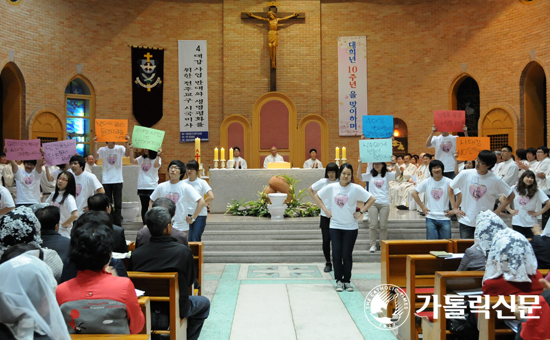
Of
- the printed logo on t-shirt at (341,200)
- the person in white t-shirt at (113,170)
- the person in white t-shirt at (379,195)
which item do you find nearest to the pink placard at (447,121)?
the person in white t-shirt at (379,195)

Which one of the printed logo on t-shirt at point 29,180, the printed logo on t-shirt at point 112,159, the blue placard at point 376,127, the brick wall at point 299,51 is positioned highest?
the brick wall at point 299,51

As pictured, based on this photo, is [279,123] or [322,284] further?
[279,123]

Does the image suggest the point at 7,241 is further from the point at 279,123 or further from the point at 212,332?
the point at 279,123

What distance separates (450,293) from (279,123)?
505 inches

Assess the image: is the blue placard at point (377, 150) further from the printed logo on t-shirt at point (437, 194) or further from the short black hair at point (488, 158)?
the short black hair at point (488, 158)

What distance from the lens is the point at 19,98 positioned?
13.8 meters

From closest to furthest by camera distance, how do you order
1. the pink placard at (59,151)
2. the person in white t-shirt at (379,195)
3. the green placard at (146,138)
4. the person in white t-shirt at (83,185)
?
Result: 1. the person in white t-shirt at (83,185)
2. the pink placard at (59,151)
3. the green placard at (146,138)
4. the person in white t-shirt at (379,195)

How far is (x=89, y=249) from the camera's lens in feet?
8.96

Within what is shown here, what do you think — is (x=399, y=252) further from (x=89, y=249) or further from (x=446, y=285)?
(x=89, y=249)

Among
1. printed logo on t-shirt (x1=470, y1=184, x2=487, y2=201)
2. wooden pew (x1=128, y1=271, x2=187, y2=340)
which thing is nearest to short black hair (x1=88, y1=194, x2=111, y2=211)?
wooden pew (x1=128, y1=271, x2=187, y2=340)

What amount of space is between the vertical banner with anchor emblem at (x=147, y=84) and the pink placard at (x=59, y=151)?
Result: 342 inches

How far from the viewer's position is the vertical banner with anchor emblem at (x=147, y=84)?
1602cm

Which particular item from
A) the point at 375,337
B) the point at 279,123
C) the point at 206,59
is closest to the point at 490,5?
the point at 279,123

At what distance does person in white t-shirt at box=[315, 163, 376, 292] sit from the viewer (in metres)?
6.14
